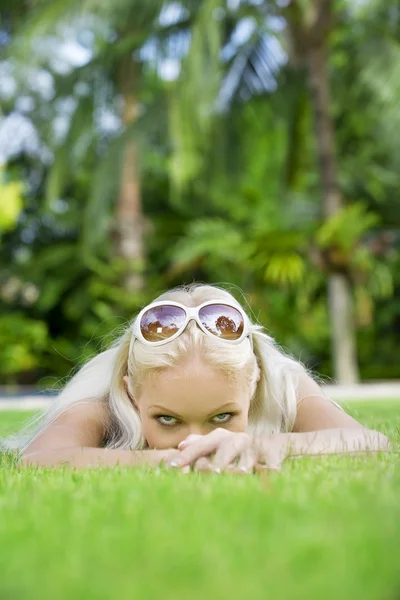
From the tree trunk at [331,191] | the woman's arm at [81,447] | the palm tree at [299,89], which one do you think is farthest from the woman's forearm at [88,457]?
the tree trunk at [331,191]

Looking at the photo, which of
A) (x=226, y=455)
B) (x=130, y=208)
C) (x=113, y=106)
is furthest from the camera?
(x=113, y=106)

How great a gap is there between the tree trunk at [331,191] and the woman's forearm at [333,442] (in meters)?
11.8

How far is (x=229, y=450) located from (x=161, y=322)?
2.67 ft

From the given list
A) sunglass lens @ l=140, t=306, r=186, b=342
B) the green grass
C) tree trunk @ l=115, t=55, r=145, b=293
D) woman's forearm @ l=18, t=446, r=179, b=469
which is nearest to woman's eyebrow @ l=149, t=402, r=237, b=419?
woman's forearm @ l=18, t=446, r=179, b=469

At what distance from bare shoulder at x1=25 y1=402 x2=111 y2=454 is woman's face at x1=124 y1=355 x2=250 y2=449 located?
1.06 feet

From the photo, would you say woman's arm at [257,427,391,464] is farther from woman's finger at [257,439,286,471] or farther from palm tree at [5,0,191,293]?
palm tree at [5,0,191,293]

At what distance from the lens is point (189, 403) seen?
3.03m

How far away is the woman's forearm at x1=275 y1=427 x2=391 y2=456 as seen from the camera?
310cm

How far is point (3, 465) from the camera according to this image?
3.15m

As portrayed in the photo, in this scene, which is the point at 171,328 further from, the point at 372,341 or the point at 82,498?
the point at 372,341

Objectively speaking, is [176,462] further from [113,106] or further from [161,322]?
[113,106]

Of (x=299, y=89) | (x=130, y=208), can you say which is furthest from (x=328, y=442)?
(x=130, y=208)

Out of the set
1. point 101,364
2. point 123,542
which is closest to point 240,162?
point 101,364

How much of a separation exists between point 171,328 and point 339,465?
845 millimetres
